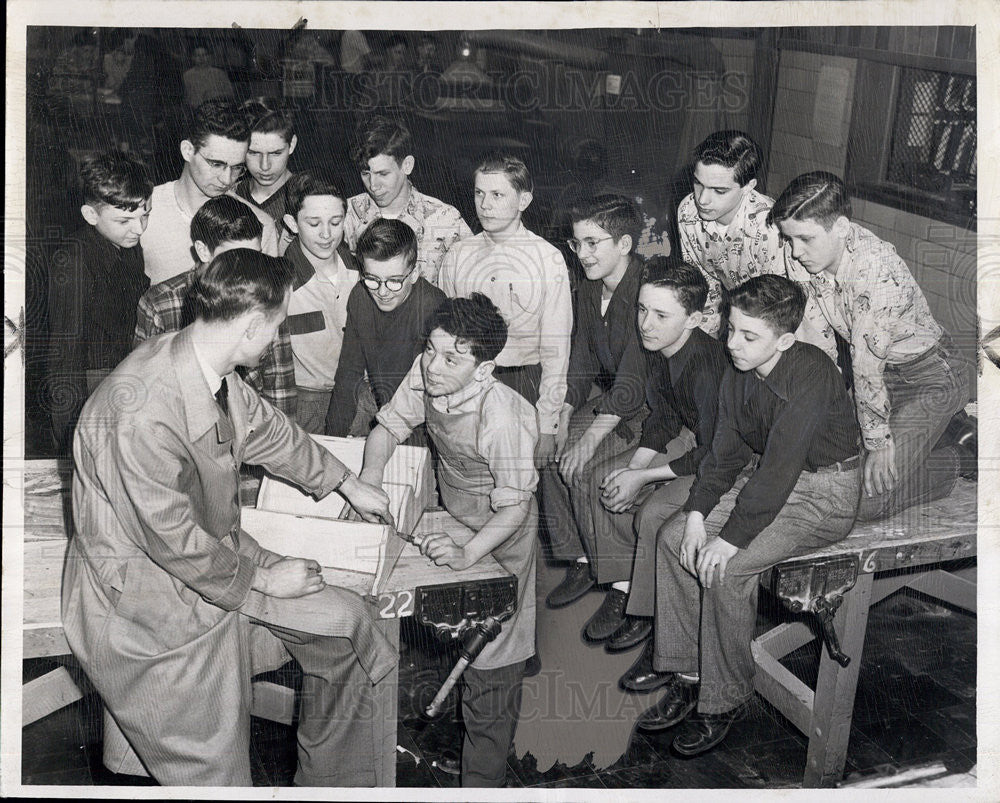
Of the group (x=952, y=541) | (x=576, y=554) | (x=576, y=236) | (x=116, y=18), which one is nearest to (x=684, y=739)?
(x=576, y=554)

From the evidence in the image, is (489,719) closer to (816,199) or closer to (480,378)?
(480,378)

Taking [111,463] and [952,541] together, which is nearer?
[111,463]

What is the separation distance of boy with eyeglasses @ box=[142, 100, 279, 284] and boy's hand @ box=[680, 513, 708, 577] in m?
1.37

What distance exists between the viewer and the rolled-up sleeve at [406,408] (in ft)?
9.88

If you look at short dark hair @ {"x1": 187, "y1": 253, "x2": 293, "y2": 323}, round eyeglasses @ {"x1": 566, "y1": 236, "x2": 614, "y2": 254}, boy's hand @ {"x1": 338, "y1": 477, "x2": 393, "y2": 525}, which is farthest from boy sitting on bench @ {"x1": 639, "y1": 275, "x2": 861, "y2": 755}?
short dark hair @ {"x1": 187, "y1": 253, "x2": 293, "y2": 323}

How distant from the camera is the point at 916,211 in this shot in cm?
300

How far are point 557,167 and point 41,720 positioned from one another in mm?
2097

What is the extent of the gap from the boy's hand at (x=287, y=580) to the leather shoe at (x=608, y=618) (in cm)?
76

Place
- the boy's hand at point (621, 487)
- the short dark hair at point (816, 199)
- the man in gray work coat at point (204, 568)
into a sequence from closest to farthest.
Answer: the man in gray work coat at point (204, 568)
the short dark hair at point (816, 199)
the boy's hand at point (621, 487)

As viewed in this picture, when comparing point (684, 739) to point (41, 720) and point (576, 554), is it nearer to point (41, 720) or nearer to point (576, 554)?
point (576, 554)

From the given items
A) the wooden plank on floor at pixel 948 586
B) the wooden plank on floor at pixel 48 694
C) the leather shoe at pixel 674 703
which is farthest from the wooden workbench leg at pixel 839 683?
the wooden plank on floor at pixel 48 694

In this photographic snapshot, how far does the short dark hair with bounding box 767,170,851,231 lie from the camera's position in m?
2.97

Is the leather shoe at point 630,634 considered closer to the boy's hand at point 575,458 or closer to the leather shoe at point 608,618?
the leather shoe at point 608,618

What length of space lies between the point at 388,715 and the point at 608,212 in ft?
4.93
